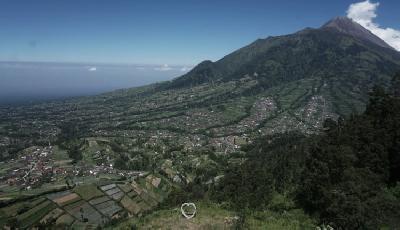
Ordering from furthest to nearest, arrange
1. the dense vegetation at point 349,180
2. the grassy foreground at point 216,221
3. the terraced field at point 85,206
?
the terraced field at point 85,206 < the grassy foreground at point 216,221 < the dense vegetation at point 349,180

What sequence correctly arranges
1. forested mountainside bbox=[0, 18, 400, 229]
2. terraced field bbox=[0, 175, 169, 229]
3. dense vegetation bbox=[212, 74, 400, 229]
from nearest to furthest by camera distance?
dense vegetation bbox=[212, 74, 400, 229] → forested mountainside bbox=[0, 18, 400, 229] → terraced field bbox=[0, 175, 169, 229]

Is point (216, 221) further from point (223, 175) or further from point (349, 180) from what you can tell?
point (223, 175)

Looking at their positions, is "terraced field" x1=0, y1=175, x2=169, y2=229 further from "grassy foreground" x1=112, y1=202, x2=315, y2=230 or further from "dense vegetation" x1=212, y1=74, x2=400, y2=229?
"grassy foreground" x1=112, y1=202, x2=315, y2=230

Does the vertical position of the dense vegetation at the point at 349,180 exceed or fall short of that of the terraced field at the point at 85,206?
it exceeds it

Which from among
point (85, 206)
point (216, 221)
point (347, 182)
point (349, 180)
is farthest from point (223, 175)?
point (347, 182)

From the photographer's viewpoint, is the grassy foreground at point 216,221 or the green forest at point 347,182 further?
the grassy foreground at point 216,221

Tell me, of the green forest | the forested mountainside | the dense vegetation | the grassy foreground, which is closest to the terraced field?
the forested mountainside

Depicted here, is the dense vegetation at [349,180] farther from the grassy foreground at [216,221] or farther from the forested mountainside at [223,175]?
the grassy foreground at [216,221]

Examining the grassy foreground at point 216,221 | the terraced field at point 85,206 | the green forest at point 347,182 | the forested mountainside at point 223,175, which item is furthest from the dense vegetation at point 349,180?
the terraced field at point 85,206
